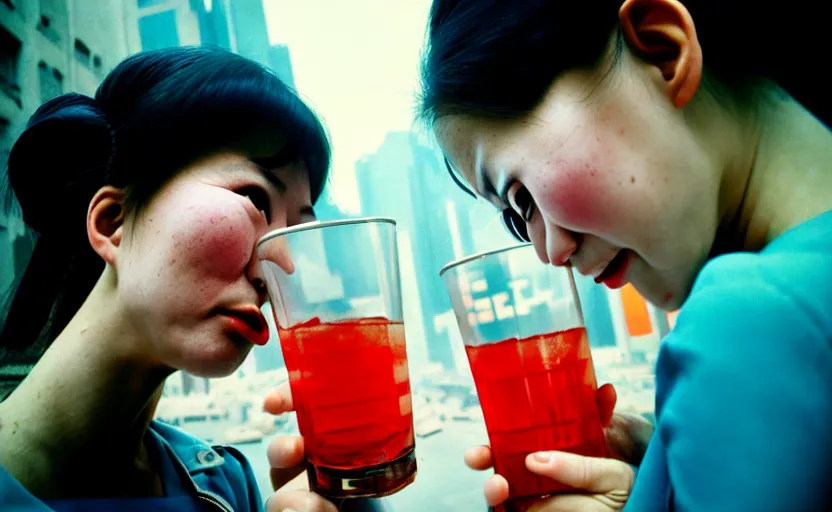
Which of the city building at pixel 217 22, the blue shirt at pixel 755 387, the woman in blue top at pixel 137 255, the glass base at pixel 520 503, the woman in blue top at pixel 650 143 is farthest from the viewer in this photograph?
the city building at pixel 217 22

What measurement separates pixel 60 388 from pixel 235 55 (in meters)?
0.72

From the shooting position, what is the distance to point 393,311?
0.77 meters

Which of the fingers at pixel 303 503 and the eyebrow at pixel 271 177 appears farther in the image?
the eyebrow at pixel 271 177

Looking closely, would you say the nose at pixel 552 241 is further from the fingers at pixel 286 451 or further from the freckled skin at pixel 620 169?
the fingers at pixel 286 451

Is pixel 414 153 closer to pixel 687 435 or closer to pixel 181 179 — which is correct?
pixel 181 179

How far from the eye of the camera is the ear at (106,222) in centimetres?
88

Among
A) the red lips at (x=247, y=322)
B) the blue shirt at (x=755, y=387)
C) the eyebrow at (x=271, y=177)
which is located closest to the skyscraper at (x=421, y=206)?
the eyebrow at (x=271, y=177)

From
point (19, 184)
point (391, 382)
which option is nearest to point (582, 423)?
point (391, 382)

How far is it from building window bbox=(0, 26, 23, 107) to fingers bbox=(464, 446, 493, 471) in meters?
1.12

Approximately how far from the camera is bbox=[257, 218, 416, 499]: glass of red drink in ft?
2.26

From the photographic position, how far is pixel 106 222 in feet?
2.96

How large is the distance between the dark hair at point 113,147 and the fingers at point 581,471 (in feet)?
2.34

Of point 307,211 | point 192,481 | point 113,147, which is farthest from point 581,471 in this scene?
point 113,147

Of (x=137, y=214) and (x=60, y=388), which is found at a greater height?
(x=137, y=214)
